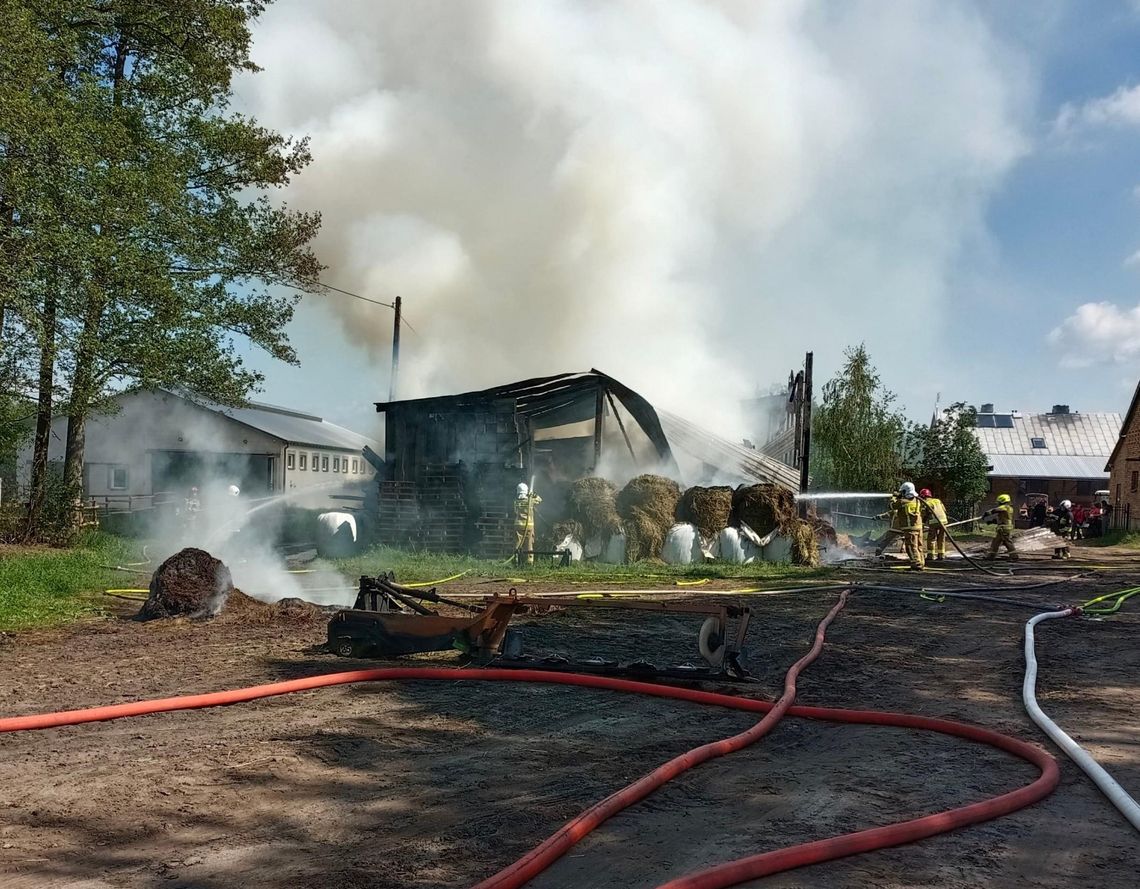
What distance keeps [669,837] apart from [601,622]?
6189 mm

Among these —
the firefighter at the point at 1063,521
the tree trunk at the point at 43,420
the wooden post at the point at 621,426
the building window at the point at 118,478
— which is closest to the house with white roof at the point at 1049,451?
the firefighter at the point at 1063,521

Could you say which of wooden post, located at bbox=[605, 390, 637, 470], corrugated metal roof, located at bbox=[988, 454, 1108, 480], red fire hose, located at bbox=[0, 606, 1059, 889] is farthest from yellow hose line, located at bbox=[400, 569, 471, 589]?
corrugated metal roof, located at bbox=[988, 454, 1108, 480]

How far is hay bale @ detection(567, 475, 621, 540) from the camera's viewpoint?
17.7 metres

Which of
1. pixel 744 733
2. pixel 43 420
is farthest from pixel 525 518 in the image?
pixel 744 733

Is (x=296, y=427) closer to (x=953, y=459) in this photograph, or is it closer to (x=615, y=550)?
(x=615, y=550)

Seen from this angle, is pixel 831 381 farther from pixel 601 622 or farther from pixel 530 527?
pixel 601 622

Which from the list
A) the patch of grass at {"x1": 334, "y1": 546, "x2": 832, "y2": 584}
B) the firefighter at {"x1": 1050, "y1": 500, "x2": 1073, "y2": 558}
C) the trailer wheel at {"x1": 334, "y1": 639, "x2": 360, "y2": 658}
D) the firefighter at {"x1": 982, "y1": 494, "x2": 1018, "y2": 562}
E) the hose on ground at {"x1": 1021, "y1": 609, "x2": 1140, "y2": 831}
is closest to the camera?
the hose on ground at {"x1": 1021, "y1": 609, "x2": 1140, "y2": 831}

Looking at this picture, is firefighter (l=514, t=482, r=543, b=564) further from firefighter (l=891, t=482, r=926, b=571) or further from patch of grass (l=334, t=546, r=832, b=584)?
firefighter (l=891, t=482, r=926, b=571)

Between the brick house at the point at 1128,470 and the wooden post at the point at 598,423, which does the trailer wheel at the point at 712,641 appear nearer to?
the wooden post at the point at 598,423

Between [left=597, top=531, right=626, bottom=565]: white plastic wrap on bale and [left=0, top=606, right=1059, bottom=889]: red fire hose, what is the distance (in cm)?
915

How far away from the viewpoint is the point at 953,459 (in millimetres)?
41000

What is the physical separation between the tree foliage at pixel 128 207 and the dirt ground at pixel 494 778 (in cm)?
959

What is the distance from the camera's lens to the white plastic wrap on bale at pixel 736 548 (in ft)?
57.9

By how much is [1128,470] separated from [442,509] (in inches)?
1157
